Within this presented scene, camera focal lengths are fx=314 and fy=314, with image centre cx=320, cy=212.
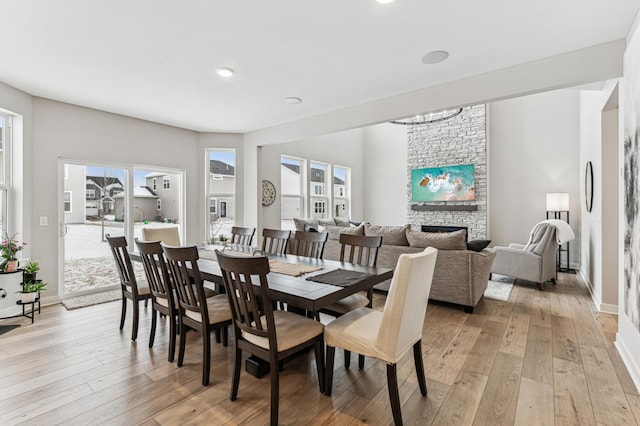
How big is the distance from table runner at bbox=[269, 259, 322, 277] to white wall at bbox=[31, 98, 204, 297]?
3.28 meters

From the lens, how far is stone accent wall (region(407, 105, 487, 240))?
696 centimetres

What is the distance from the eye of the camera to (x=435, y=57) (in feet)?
9.58

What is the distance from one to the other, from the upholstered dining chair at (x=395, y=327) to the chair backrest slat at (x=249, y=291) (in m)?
0.44

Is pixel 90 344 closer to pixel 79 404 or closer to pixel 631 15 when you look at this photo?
pixel 79 404

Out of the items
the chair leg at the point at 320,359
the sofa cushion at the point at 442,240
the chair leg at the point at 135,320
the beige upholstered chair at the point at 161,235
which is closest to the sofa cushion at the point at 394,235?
the sofa cushion at the point at 442,240

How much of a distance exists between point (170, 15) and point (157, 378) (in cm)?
263

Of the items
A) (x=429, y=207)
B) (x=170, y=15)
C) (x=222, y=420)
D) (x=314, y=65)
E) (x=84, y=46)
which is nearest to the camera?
(x=222, y=420)

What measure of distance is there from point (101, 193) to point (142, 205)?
59cm

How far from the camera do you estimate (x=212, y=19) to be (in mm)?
2318

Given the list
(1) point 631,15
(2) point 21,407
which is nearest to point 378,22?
(1) point 631,15

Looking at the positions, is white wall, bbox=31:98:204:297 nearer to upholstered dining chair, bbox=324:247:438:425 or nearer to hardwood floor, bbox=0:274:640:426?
hardwood floor, bbox=0:274:640:426

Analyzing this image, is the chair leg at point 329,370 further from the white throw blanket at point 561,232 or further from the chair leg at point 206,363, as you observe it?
the white throw blanket at point 561,232

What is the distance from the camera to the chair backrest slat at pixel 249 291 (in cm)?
172

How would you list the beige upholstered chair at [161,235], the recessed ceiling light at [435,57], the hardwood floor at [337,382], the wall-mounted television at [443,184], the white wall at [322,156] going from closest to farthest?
the hardwood floor at [337,382] → the recessed ceiling light at [435,57] → the beige upholstered chair at [161,235] → the white wall at [322,156] → the wall-mounted television at [443,184]
